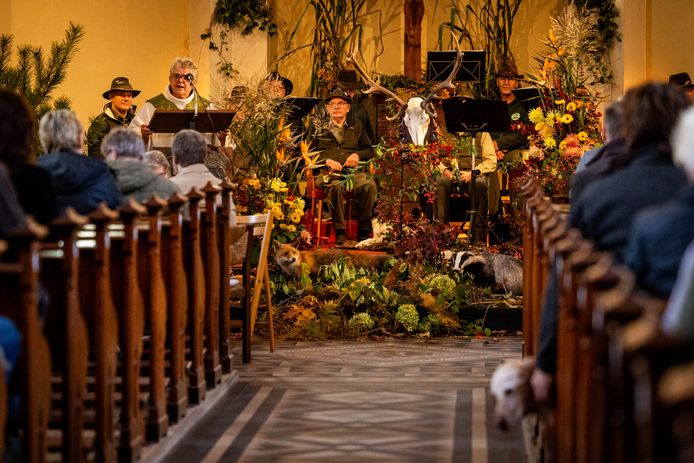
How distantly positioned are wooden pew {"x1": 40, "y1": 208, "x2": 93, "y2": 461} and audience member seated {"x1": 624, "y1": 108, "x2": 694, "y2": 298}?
5.18 ft

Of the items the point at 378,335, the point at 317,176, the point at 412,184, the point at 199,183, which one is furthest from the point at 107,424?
the point at 317,176

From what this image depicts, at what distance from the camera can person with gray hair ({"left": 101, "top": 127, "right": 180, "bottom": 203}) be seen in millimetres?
5637

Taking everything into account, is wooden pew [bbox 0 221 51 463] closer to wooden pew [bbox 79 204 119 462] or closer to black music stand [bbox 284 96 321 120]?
wooden pew [bbox 79 204 119 462]

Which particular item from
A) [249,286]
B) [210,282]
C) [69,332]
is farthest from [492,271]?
[69,332]

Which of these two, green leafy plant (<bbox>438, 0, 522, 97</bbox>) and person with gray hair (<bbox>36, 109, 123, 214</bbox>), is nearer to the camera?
person with gray hair (<bbox>36, 109, 123, 214</bbox>)

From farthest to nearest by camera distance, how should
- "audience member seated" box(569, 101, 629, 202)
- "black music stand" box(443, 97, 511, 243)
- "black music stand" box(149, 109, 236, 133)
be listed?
"black music stand" box(443, 97, 511, 243) → "black music stand" box(149, 109, 236, 133) → "audience member seated" box(569, 101, 629, 202)

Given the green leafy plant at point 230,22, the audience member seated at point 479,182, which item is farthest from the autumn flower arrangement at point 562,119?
the green leafy plant at point 230,22

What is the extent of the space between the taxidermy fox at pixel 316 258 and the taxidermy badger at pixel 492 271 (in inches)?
20.6

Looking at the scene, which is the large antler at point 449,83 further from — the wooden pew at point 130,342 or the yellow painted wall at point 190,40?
the wooden pew at point 130,342

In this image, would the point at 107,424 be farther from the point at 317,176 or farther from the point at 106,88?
the point at 106,88

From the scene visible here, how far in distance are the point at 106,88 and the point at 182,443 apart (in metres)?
7.13

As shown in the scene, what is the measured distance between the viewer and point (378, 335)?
26.0 ft

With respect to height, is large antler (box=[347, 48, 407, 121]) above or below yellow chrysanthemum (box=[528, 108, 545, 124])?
above

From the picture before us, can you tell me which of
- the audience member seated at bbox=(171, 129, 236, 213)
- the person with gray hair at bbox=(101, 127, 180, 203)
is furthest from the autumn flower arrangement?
the person with gray hair at bbox=(101, 127, 180, 203)
